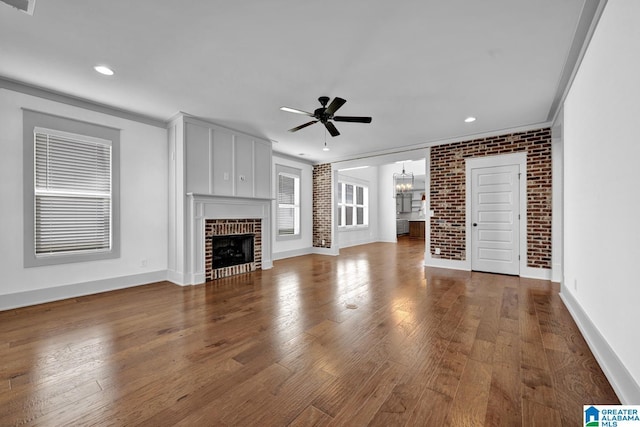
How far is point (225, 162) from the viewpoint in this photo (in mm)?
5074

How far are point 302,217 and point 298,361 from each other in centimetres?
567

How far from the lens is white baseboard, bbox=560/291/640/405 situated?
1562 millimetres

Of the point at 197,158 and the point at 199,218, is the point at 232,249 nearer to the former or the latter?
the point at 199,218

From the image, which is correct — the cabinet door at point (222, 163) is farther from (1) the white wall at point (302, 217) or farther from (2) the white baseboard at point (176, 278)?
(1) the white wall at point (302, 217)

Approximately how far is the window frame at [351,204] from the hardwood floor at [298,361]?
17.7 ft

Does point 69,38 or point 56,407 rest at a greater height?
point 69,38

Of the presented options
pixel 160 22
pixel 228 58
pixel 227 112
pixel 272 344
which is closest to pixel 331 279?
pixel 272 344

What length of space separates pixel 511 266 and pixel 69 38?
681 centimetres

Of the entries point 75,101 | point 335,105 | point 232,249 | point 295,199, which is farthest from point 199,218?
point 295,199

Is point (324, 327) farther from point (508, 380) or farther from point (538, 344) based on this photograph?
point (538, 344)

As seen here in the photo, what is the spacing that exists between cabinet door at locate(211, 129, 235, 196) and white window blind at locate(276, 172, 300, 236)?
195 cm

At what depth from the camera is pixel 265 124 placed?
4805mm

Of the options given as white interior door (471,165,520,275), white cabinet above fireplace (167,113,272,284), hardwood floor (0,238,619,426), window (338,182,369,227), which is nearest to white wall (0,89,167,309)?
white cabinet above fireplace (167,113,272,284)

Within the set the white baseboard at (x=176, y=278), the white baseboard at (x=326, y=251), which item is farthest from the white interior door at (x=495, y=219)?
the white baseboard at (x=176, y=278)
